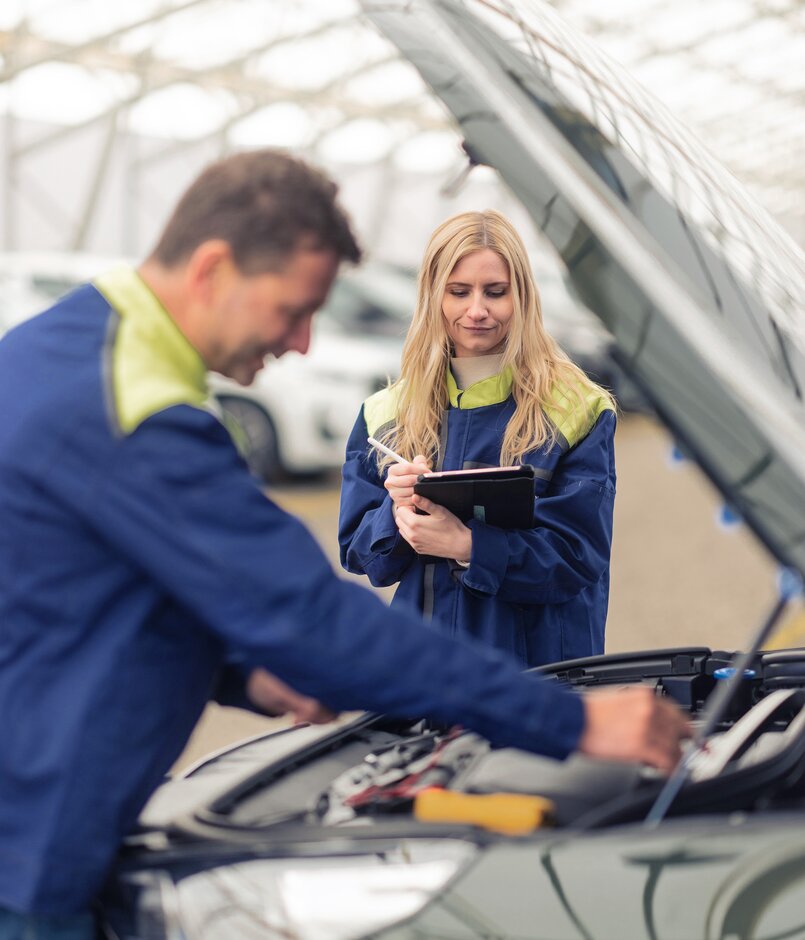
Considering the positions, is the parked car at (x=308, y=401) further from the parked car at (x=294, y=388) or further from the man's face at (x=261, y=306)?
the man's face at (x=261, y=306)

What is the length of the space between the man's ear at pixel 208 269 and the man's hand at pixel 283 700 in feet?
1.81

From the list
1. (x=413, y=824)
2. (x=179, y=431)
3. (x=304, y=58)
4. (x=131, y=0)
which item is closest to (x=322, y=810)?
(x=413, y=824)

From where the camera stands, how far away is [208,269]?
1.40 metres

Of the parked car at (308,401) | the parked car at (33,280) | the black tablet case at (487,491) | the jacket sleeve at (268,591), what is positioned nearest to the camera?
the jacket sleeve at (268,591)

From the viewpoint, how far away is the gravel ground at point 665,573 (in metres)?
5.76

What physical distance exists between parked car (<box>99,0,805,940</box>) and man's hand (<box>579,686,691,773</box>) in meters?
0.08

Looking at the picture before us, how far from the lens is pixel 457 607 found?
8.17 ft

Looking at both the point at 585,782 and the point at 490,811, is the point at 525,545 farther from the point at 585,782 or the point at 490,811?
the point at 490,811

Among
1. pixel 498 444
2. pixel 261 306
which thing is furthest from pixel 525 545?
pixel 261 306

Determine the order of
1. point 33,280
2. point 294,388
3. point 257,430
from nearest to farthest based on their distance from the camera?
point 294,388 < point 257,430 < point 33,280

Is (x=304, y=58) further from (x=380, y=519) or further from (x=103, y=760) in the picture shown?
(x=103, y=760)

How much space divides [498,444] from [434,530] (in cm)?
28

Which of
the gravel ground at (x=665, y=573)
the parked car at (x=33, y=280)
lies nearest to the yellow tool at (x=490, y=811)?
the gravel ground at (x=665, y=573)

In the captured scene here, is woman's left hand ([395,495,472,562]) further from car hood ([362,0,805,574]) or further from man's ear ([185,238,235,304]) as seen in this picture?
man's ear ([185,238,235,304])
